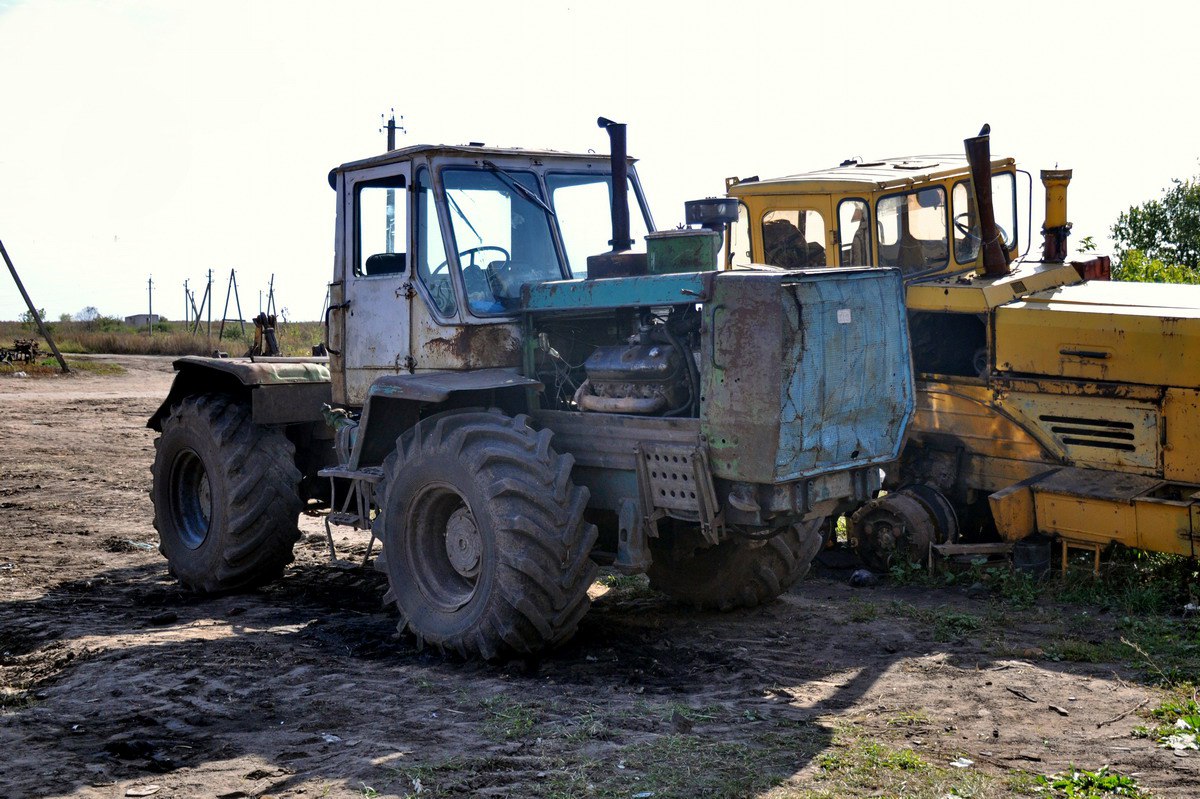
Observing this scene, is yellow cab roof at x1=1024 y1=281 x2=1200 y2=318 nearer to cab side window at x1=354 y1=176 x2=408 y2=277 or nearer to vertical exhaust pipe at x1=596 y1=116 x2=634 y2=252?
vertical exhaust pipe at x1=596 y1=116 x2=634 y2=252

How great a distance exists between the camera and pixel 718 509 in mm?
6023

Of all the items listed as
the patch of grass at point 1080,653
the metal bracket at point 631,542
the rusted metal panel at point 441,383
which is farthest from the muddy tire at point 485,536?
the patch of grass at point 1080,653

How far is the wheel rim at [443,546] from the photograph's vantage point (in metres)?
6.51

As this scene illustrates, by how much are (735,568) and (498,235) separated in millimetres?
2444

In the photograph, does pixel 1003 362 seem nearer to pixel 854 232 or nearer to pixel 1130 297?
pixel 1130 297

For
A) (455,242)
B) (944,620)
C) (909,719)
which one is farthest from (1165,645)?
(455,242)

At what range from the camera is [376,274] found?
757 centimetres

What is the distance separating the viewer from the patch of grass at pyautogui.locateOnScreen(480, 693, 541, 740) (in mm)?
5191

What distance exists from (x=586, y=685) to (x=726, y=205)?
2.67 m

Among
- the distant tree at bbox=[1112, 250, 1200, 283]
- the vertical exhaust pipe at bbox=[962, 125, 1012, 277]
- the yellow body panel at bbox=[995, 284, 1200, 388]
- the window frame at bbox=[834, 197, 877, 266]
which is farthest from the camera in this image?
the distant tree at bbox=[1112, 250, 1200, 283]

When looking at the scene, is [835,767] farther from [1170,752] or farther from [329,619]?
[329,619]

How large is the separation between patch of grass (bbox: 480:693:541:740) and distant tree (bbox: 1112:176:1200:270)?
26.2 meters

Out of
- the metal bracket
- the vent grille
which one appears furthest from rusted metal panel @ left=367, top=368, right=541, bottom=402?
the vent grille

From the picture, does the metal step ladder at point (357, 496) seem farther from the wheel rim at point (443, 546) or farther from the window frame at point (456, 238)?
the window frame at point (456, 238)
